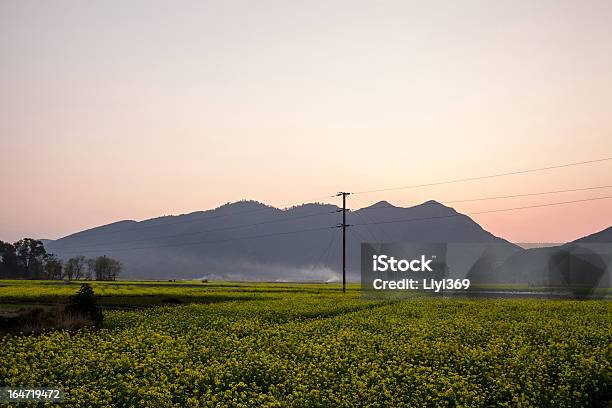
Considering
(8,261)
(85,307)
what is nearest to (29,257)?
A: (8,261)

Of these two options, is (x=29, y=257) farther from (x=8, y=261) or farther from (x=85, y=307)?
(x=85, y=307)

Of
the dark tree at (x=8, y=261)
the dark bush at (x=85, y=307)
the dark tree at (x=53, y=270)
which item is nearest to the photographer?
the dark bush at (x=85, y=307)

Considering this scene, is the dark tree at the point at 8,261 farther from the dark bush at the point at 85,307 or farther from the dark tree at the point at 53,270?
the dark bush at the point at 85,307

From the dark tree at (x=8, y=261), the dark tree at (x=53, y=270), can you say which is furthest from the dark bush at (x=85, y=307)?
the dark tree at (x=53, y=270)

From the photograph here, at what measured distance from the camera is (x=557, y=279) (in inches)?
5876

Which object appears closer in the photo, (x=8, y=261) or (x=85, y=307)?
(x=85, y=307)

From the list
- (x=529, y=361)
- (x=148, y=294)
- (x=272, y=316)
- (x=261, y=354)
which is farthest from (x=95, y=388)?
(x=148, y=294)

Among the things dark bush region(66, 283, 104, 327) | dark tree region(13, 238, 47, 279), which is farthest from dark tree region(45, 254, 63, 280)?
dark bush region(66, 283, 104, 327)

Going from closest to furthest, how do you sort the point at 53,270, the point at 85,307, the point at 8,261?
the point at 85,307, the point at 8,261, the point at 53,270

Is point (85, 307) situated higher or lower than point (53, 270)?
higher

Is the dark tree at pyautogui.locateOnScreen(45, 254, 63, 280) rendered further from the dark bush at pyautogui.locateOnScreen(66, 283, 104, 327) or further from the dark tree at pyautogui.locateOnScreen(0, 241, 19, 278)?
the dark bush at pyautogui.locateOnScreen(66, 283, 104, 327)

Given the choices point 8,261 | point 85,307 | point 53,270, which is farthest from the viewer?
point 53,270

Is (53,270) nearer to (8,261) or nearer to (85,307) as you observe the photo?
(8,261)

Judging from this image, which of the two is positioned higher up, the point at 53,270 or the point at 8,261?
the point at 8,261
